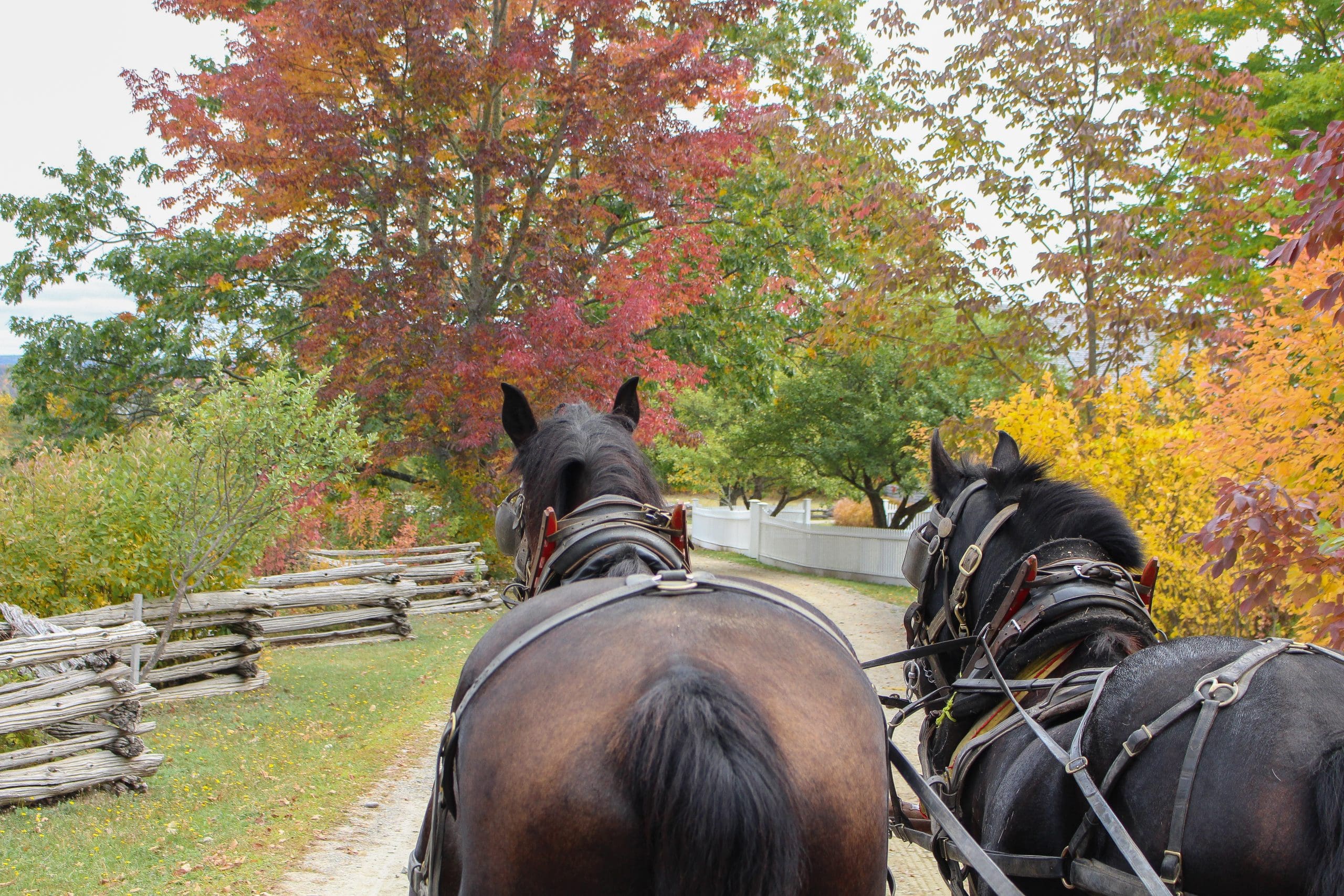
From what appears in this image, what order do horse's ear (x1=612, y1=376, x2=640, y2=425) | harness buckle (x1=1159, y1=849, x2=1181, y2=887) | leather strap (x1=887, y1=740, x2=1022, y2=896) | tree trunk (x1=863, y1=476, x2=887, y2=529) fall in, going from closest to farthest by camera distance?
harness buckle (x1=1159, y1=849, x2=1181, y2=887)
leather strap (x1=887, y1=740, x2=1022, y2=896)
horse's ear (x1=612, y1=376, x2=640, y2=425)
tree trunk (x1=863, y1=476, x2=887, y2=529)

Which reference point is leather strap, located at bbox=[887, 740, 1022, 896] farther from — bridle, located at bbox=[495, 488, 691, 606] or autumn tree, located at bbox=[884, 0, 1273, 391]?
autumn tree, located at bbox=[884, 0, 1273, 391]

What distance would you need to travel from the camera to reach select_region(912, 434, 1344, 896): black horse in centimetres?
200

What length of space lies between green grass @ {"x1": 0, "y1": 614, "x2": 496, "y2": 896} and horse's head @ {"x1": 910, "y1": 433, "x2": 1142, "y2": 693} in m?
4.01

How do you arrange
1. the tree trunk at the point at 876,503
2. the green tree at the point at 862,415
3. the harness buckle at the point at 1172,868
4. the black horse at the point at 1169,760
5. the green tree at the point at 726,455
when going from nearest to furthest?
1. the black horse at the point at 1169,760
2. the harness buckle at the point at 1172,868
3. the green tree at the point at 862,415
4. the tree trunk at the point at 876,503
5. the green tree at the point at 726,455

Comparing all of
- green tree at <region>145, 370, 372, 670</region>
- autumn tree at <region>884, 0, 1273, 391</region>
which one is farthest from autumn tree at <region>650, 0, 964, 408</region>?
green tree at <region>145, 370, 372, 670</region>

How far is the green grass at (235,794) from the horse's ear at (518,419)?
3.19m

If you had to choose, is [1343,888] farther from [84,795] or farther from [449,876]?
[84,795]

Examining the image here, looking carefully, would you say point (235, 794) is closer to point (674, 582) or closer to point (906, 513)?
point (674, 582)

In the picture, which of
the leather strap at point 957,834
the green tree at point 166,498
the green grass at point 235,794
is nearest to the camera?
the leather strap at point 957,834

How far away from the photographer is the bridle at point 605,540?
2.98m

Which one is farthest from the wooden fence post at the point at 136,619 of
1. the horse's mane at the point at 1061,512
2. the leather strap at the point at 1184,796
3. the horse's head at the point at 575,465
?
the leather strap at the point at 1184,796

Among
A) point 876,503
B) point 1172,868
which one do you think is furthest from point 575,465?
point 876,503

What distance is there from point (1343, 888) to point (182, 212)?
56.6 ft

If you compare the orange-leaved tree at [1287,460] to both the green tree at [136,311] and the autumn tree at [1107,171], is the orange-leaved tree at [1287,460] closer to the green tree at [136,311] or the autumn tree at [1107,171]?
the autumn tree at [1107,171]
